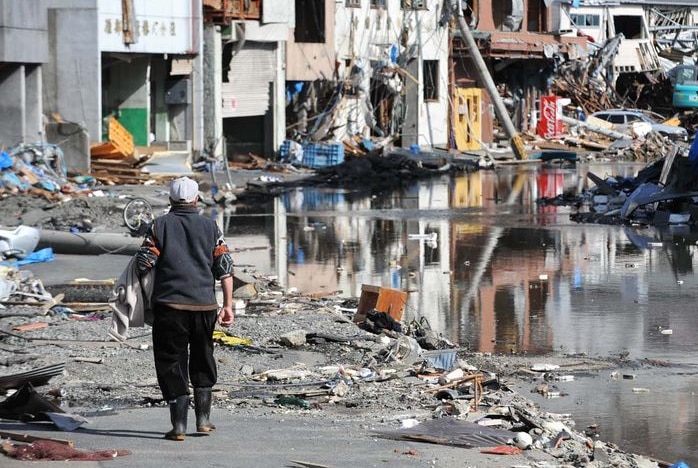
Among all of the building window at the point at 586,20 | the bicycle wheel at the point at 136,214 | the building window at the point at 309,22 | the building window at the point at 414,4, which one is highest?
the building window at the point at 586,20

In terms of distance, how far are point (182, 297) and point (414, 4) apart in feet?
141

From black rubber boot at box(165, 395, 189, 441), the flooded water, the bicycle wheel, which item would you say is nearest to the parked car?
the flooded water

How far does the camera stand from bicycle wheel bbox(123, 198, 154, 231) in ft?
70.4

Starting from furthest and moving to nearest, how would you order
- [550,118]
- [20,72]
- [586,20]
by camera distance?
[586,20] < [550,118] < [20,72]

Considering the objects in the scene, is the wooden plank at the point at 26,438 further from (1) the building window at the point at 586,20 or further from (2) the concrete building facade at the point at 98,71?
(1) the building window at the point at 586,20

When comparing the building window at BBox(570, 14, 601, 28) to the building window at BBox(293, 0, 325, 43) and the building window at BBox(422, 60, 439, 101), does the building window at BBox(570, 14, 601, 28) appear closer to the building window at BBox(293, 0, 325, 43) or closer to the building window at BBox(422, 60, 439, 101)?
the building window at BBox(422, 60, 439, 101)

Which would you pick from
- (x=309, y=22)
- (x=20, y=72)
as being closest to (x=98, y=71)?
(x=20, y=72)

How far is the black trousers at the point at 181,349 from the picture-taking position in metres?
7.94

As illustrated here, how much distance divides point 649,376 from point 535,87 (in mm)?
47687

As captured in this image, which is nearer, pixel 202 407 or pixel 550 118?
pixel 202 407

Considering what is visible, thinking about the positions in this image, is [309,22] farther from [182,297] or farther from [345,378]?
[182,297]

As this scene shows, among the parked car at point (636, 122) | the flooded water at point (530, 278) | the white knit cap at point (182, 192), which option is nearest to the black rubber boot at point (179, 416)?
the white knit cap at point (182, 192)

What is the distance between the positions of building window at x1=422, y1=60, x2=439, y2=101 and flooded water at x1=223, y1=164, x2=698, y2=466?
787 inches

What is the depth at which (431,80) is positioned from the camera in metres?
51.4
